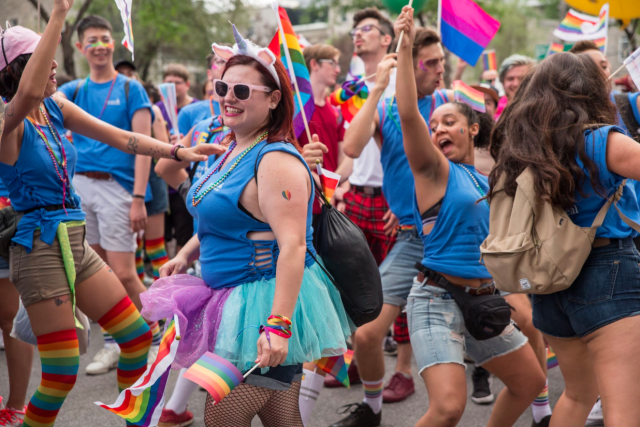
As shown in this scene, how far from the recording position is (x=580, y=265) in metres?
2.55

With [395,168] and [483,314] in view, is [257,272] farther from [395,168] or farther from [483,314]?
[395,168]

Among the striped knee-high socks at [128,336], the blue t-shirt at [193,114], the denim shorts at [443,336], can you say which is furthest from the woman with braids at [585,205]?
Answer: the blue t-shirt at [193,114]

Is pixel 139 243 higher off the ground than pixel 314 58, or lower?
lower

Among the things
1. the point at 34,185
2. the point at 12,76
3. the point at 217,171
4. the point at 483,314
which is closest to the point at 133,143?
the point at 34,185

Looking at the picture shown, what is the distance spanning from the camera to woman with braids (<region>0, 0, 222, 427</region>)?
3078 millimetres

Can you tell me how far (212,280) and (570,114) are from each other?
1.62 metres

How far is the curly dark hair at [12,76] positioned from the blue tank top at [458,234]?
84.6 inches

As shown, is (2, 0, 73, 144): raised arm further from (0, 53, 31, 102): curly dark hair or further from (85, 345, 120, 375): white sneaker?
(85, 345, 120, 375): white sneaker

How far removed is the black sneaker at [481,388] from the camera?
4.48 meters

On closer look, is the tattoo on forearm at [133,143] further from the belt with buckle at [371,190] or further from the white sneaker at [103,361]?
the white sneaker at [103,361]

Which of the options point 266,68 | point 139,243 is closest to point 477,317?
point 266,68

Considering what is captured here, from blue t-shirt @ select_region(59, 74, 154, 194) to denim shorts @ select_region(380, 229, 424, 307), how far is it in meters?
2.47

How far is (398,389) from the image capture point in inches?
180

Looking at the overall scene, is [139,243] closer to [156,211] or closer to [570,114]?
[156,211]
